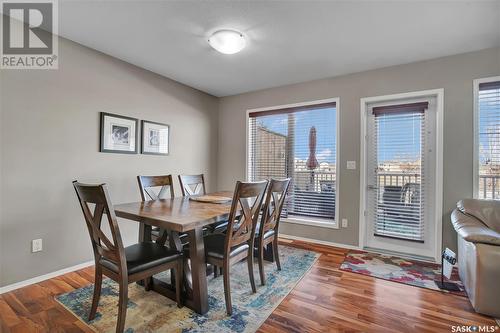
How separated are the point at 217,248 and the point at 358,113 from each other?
257 cm

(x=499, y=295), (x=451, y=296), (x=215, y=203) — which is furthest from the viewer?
(x=215, y=203)

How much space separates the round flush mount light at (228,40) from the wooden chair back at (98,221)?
1703 mm

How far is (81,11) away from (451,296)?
400 centimetres

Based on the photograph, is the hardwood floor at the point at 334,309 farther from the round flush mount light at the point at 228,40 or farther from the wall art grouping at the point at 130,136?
the round flush mount light at the point at 228,40

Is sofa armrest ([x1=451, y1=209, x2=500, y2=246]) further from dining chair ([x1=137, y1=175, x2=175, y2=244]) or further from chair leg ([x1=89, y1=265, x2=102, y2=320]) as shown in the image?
chair leg ([x1=89, y1=265, x2=102, y2=320])

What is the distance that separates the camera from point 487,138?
8.52 feet

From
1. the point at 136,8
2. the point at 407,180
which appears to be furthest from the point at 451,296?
the point at 136,8

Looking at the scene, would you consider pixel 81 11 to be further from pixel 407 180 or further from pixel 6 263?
pixel 407 180

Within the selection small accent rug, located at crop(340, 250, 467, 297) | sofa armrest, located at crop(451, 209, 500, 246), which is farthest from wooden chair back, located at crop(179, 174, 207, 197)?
sofa armrest, located at crop(451, 209, 500, 246)

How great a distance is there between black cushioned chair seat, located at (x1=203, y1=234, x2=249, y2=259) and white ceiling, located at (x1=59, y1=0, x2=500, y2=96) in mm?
1958

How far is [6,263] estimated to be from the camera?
82.7 inches

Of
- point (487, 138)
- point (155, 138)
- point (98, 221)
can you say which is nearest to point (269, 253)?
point (98, 221)

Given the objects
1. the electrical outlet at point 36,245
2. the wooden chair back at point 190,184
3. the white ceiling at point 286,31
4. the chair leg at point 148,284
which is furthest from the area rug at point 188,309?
the white ceiling at point 286,31

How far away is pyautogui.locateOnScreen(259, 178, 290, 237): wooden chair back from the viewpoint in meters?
2.24
